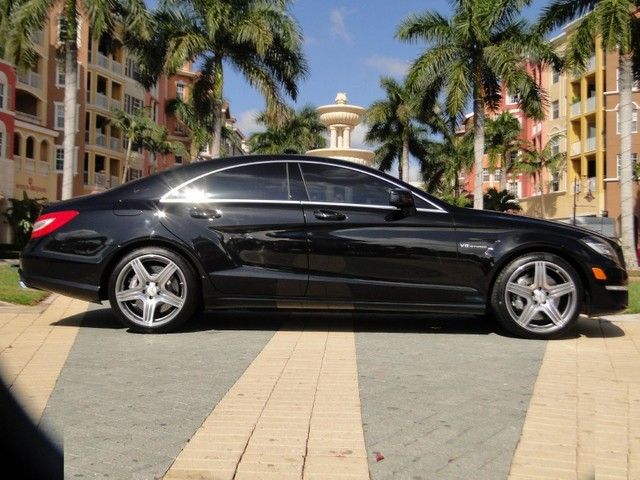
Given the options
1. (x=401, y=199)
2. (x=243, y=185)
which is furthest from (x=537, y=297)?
(x=243, y=185)

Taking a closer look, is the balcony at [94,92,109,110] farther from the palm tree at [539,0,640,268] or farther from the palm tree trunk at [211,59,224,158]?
the palm tree at [539,0,640,268]

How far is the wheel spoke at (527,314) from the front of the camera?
18.3 ft

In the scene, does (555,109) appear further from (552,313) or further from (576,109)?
(552,313)

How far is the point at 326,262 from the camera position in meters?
5.61

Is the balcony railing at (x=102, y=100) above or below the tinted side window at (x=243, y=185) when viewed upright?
above

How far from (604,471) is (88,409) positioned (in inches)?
92.3

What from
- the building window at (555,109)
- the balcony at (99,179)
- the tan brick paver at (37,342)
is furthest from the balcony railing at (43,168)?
the tan brick paver at (37,342)

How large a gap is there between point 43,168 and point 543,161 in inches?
1448

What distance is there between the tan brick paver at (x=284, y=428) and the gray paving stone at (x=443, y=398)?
95 millimetres

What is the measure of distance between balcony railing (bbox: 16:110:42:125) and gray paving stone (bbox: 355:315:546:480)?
45.2 metres

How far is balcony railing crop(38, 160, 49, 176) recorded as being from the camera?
155 feet

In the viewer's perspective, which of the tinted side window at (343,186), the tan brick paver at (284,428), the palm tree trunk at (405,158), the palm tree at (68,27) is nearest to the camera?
the tan brick paver at (284,428)

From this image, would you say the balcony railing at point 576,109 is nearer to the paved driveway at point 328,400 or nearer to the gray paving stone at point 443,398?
the paved driveway at point 328,400

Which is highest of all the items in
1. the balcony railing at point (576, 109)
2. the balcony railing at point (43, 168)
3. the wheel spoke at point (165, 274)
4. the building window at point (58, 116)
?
the balcony railing at point (576, 109)
